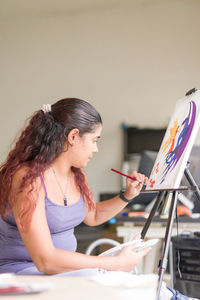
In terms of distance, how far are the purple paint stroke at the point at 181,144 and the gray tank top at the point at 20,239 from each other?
0.39 metres

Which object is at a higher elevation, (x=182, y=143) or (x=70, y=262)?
(x=182, y=143)

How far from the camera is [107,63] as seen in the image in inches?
192

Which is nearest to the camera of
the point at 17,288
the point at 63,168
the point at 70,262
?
the point at 17,288

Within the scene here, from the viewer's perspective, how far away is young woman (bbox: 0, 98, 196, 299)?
110 centimetres

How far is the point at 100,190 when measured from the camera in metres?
4.80

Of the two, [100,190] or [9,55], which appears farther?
[9,55]

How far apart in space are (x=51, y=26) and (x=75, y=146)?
4.02 m

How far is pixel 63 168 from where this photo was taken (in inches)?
54.7

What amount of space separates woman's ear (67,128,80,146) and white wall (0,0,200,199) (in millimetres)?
3406

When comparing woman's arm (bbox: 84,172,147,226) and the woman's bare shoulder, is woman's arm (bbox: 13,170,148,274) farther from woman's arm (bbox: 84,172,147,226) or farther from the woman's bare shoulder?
woman's arm (bbox: 84,172,147,226)

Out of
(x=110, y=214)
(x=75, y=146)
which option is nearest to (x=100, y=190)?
Answer: (x=110, y=214)

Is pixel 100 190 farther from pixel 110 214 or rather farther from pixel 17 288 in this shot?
pixel 17 288

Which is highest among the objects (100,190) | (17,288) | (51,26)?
(51,26)

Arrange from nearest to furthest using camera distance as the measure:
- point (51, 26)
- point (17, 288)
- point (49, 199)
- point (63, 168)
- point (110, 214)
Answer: point (17, 288) → point (49, 199) → point (63, 168) → point (110, 214) → point (51, 26)
